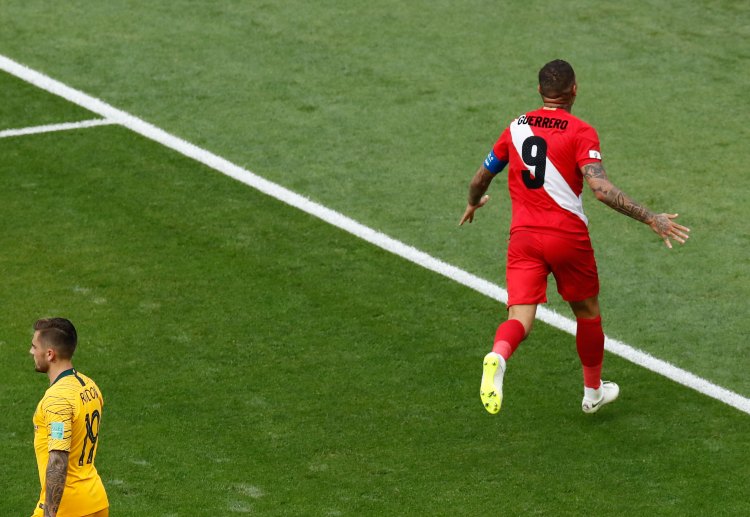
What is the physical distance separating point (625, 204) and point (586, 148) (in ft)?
1.40

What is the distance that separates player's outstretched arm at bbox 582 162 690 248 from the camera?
9.00 meters

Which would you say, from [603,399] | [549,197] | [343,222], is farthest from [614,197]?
[343,222]

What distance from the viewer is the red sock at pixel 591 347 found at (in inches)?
391

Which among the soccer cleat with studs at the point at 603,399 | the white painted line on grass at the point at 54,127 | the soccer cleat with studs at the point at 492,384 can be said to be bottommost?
the soccer cleat with studs at the point at 603,399

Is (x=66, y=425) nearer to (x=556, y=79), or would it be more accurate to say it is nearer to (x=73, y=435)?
(x=73, y=435)

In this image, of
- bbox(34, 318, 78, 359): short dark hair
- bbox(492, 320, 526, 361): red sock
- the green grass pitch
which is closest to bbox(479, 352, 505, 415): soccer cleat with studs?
bbox(492, 320, 526, 361): red sock

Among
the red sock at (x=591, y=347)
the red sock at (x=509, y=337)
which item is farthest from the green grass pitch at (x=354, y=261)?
the red sock at (x=509, y=337)

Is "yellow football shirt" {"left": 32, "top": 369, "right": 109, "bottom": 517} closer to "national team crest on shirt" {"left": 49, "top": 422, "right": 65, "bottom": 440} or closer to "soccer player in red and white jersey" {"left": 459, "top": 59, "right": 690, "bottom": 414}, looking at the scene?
"national team crest on shirt" {"left": 49, "top": 422, "right": 65, "bottom": 440}

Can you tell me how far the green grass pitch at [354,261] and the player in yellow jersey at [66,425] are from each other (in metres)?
1.51

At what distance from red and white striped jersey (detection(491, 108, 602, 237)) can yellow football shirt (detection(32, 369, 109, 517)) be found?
321 centimetres

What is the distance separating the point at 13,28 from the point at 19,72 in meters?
1.33

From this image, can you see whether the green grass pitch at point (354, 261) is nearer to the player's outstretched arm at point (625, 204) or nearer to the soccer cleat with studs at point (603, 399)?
the soccer cleat with studs at point (603, 399)

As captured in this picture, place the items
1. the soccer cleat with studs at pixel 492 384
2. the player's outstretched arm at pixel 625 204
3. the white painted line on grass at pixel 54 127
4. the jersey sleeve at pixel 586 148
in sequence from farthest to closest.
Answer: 1. the white painted line on grass at pixel 54 127
2. the jersey sleeve at pixel 586 148
3. the player's outstretched arm at pixel 625 204
4. the soccer cleat with studs at pixel 492 384

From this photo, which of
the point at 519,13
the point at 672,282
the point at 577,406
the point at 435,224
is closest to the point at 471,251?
the point at 435,224
